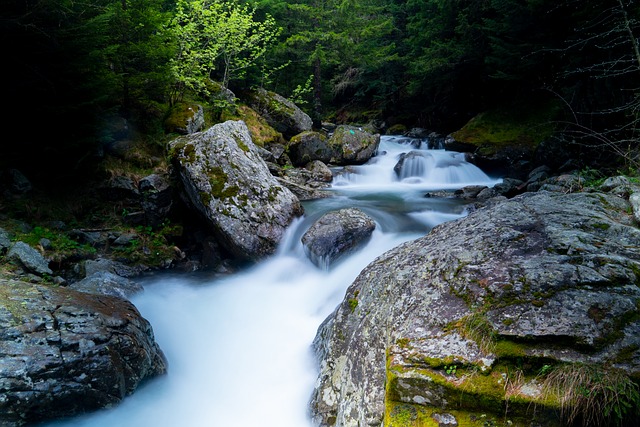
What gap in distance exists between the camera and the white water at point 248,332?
4133 millimetres

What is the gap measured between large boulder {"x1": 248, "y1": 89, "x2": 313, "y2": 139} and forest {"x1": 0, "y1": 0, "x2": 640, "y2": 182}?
0.97m

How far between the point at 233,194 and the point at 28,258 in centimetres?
353

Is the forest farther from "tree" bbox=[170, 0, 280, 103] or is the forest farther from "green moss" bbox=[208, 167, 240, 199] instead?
"green moss" bbox=[208, 167, 240, 199]

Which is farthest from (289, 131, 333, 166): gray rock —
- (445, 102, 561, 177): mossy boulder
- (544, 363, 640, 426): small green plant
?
(544, 363, 640, 426): small green plant

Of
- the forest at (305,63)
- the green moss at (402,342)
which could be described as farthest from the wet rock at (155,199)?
the green moss at (402,342)

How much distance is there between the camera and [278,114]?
15.5m

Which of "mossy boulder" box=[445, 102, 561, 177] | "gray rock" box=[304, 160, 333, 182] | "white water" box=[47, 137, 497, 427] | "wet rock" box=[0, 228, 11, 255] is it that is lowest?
"white water" box=[47, 137, 497, 427]

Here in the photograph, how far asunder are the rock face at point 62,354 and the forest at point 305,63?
402 cm

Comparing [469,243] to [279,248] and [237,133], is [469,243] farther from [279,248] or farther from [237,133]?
[237,133]

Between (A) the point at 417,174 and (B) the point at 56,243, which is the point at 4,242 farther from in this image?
(A) the point at 417,174

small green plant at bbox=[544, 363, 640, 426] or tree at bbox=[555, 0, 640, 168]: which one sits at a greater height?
tree at bbox=[555, 0, 640, 168]

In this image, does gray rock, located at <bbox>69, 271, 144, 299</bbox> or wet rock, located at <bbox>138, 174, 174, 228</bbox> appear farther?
wet rock, located at <bbox>138, 174, 174, 228</bbox>

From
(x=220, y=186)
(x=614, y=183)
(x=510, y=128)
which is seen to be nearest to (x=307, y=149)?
(x=220, y=186)

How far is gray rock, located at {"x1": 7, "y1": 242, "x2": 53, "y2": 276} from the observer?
5.26 metres
